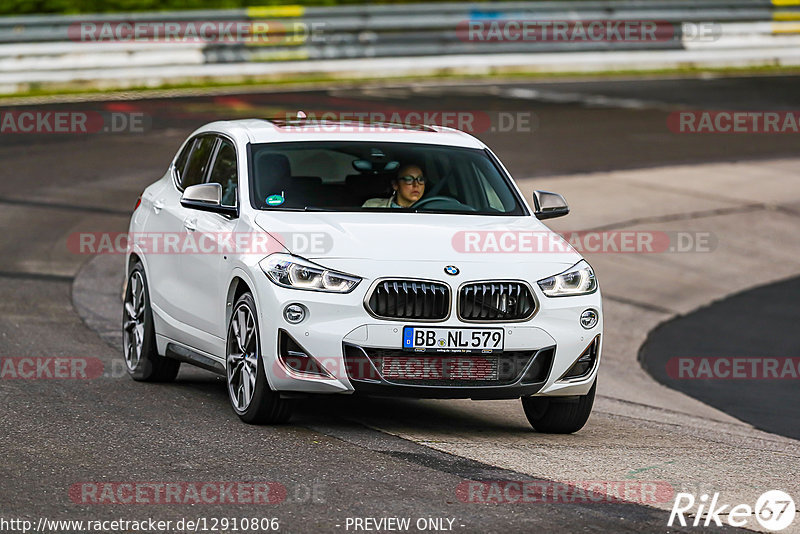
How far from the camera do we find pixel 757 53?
33.1m

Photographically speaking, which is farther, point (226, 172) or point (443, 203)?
point (226, 172)

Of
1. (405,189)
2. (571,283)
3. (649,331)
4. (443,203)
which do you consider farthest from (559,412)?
(649,331)

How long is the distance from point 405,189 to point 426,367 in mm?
1762

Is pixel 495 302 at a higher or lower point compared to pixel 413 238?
lower

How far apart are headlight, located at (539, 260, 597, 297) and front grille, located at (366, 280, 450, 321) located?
0.59 m

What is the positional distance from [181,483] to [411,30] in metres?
24.1

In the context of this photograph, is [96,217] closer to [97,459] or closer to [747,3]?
[97,459]

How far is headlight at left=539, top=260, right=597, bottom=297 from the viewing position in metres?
8.12

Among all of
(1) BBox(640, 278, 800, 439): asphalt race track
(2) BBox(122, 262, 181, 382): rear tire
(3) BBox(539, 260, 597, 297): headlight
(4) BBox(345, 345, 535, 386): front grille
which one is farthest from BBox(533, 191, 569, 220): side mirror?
(2) BBox(122, 262, 181, 382): rear tire

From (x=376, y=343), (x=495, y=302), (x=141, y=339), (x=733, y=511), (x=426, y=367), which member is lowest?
(x=141, y=339)

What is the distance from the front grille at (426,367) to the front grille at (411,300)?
205mm

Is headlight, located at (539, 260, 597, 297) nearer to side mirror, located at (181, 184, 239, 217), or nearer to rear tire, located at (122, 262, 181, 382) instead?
side mirror, located at (181, 184, 239, 217)

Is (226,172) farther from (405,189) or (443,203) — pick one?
(443,203)

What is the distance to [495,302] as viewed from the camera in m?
7.96
